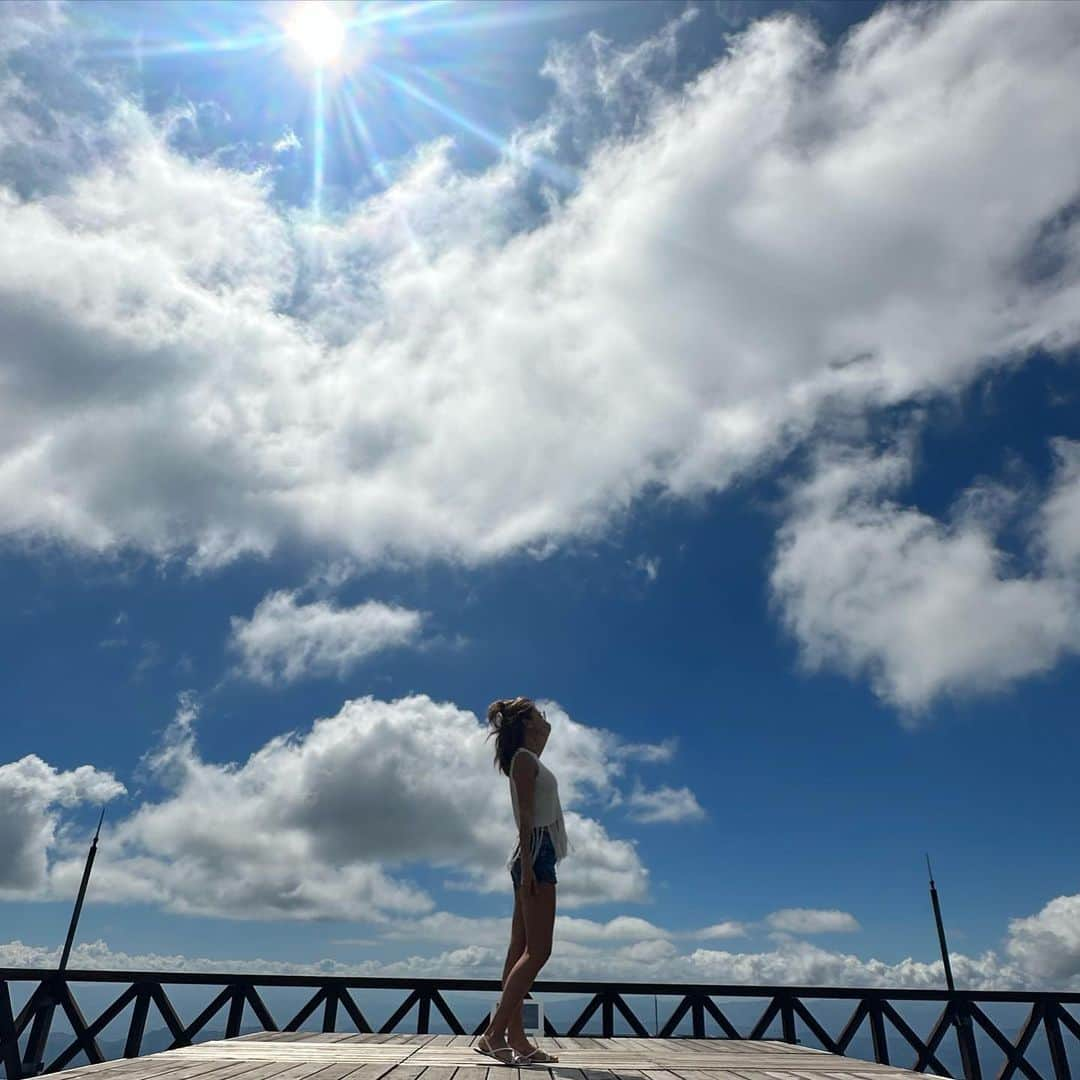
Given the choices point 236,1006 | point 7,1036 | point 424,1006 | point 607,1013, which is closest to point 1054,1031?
point 607,1013

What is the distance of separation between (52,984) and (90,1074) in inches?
206

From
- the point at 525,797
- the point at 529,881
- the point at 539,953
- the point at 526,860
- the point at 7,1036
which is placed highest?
the point at 525,797

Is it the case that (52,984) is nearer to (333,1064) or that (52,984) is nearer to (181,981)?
(181,981)

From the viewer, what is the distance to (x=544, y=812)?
5.01 metres

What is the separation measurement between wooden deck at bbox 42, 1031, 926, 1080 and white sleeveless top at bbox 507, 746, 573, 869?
46.0 inches

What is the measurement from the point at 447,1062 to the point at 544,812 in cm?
159

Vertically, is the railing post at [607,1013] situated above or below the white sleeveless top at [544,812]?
below

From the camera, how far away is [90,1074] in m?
3.96

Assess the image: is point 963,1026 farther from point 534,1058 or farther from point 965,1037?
point 534,1058

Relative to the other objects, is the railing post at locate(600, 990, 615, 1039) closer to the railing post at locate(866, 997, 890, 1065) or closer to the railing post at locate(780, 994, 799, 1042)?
the railing post at locate(780, 994, 799, 1042)

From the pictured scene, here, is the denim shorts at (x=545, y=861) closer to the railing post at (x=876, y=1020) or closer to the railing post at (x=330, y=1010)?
the railing post at (x=330, y=1010)

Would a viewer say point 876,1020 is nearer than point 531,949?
No

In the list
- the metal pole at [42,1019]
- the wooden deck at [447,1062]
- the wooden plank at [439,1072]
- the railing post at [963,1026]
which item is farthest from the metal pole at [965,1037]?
the metal pole at [42,1019]

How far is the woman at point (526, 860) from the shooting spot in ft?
15.7
